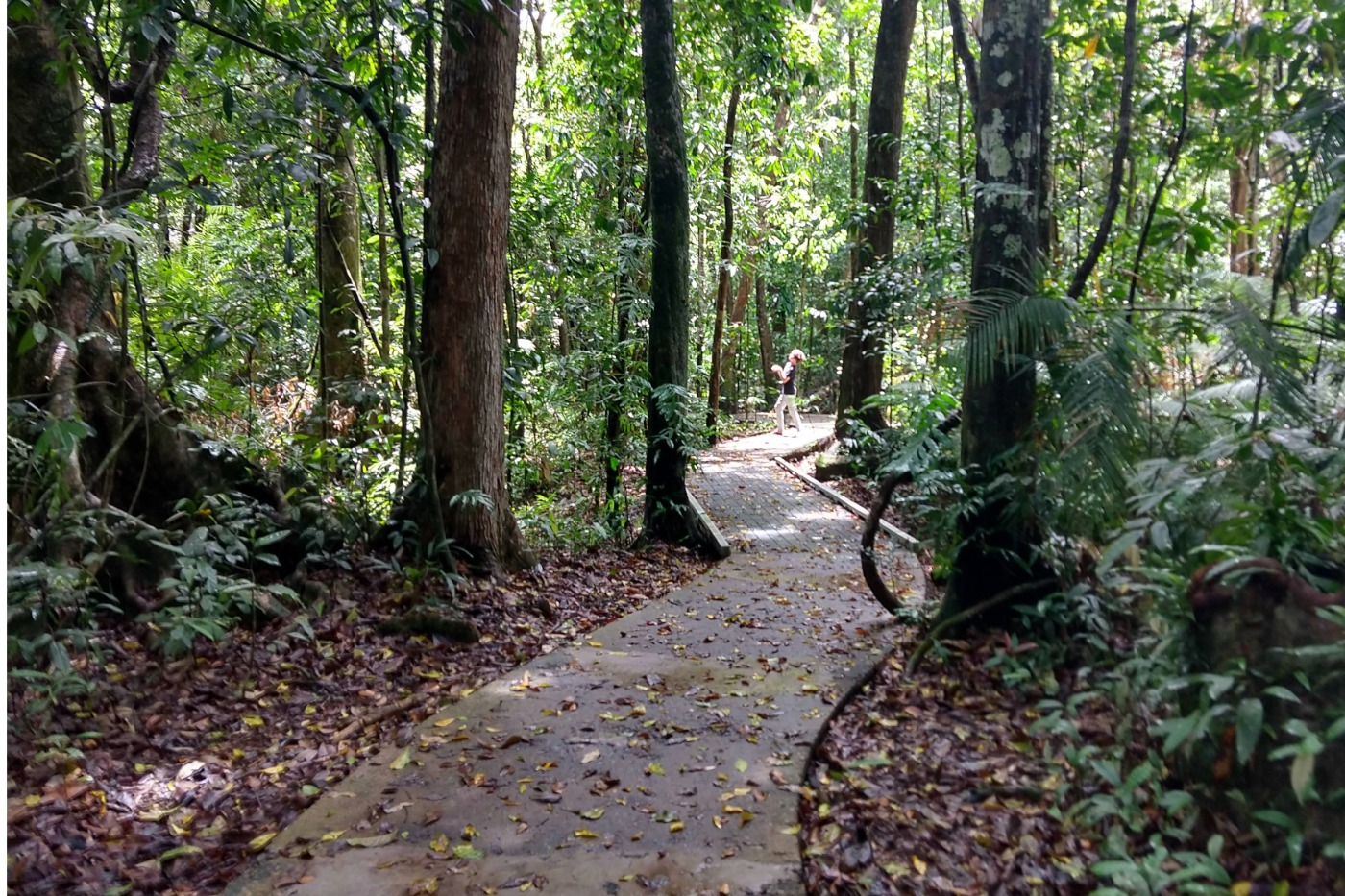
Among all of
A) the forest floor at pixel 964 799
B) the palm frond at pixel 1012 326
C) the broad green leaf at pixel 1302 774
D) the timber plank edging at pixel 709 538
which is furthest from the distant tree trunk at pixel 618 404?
the broad green leaf at pixel 1302 774

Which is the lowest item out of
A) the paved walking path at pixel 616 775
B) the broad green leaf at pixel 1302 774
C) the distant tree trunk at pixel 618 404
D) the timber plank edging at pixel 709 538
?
the paved walking path at pixel 616 775

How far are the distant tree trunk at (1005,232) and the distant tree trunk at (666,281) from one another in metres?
4.57

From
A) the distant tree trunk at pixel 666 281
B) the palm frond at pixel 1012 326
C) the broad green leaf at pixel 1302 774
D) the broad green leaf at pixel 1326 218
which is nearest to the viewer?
the broad green leaf at pixel 1302 774

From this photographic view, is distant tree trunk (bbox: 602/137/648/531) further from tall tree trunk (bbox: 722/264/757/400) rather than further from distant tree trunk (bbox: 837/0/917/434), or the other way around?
tall tree trunk (bbox: 722/264/757/400)

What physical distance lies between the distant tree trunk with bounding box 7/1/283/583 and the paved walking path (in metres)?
2.28

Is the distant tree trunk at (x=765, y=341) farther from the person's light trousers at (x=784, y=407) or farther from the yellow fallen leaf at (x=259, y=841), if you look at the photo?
the yellow fallen leaf at (x=259, y=841)

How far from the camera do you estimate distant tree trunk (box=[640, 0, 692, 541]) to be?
9469 mm

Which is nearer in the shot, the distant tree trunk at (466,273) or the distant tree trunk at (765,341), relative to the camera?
the distant tree trunk at (466,273)

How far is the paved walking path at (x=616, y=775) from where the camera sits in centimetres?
339

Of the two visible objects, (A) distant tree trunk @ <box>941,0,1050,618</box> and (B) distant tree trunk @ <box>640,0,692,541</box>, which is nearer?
(A) distant tree trunk @ <box>941,0,1050,618</box>

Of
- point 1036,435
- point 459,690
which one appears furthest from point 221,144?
point 1036,435

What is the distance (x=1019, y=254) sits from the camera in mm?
5234

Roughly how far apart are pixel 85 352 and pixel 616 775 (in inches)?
170

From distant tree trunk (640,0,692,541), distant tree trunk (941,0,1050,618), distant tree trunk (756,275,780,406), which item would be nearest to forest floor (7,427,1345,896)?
distant tree trunk (941,0,1050,618)
